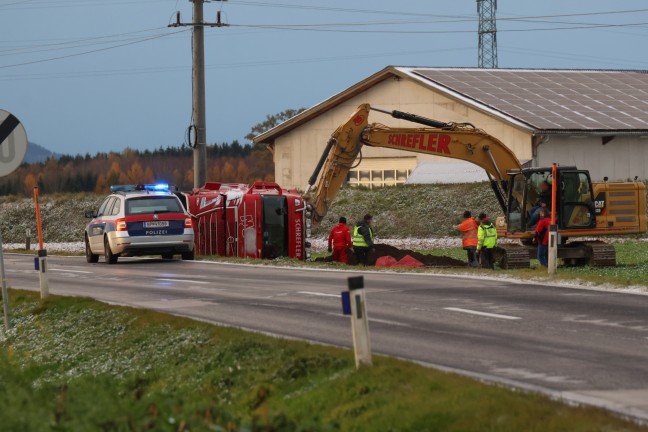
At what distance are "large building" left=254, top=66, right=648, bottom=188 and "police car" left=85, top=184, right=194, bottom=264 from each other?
1098 inches

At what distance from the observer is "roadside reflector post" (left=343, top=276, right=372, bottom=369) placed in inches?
423

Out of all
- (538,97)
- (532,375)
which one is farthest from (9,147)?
(538,97)

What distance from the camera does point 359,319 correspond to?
10836 millimetres

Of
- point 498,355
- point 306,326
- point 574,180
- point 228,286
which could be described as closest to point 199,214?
point 574,180

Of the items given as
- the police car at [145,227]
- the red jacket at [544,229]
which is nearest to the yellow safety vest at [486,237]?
the red jacket at [544,229]

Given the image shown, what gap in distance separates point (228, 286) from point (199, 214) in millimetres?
16349

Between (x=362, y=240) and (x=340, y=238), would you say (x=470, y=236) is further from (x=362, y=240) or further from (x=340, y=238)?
(x=340, y=238)

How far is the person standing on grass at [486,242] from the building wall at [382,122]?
94.1 ft

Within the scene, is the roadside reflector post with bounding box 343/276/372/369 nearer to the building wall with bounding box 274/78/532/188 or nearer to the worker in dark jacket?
the worker in dark jacket

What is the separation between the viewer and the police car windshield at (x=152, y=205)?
3406 cm

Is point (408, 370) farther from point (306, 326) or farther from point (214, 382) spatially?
point (306, 326)

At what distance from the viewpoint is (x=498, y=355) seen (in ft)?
43.7

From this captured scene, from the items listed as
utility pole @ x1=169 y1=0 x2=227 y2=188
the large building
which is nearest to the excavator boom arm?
utility pole @ x1=169 y1=0 x2=227 y2=188

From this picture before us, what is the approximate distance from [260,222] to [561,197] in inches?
333
